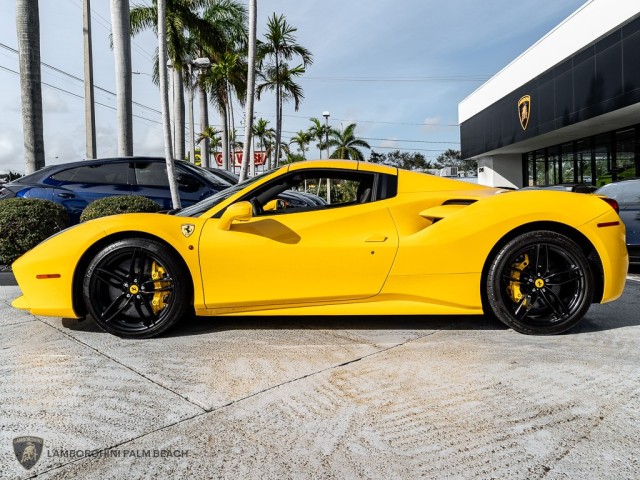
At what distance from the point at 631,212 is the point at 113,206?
6865 mm

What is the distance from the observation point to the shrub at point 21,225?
5.62 meters

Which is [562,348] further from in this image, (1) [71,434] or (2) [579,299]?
(1) [71,434]

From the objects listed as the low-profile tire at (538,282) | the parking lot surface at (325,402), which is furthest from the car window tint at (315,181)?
the low-profile tire at (538,282)

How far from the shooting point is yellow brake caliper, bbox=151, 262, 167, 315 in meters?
3.33

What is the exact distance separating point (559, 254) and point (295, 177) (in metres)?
2.00

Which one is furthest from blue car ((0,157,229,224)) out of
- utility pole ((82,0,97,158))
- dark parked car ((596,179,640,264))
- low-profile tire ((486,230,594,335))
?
utility pole ((82,0,97,158))

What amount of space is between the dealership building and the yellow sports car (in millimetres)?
11592

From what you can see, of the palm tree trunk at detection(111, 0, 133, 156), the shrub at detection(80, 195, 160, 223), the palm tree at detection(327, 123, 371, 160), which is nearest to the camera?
the shrub at detection(80, 195, 160, 223)

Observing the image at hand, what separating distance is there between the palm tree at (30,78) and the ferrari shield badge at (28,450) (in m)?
8.39

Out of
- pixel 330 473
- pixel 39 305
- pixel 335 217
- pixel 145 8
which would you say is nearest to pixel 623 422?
pixel 330 473

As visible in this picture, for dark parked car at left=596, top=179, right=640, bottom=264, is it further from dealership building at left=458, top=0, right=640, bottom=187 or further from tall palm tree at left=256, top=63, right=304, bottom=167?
tall palm tree at left=256, top=63, right=304, bottom=167

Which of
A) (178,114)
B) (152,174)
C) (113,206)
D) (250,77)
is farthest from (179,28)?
(113,206)

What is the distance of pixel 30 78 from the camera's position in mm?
8719

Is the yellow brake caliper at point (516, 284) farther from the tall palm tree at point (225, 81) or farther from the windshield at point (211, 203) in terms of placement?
the tall palm tree at point (225, 81)
